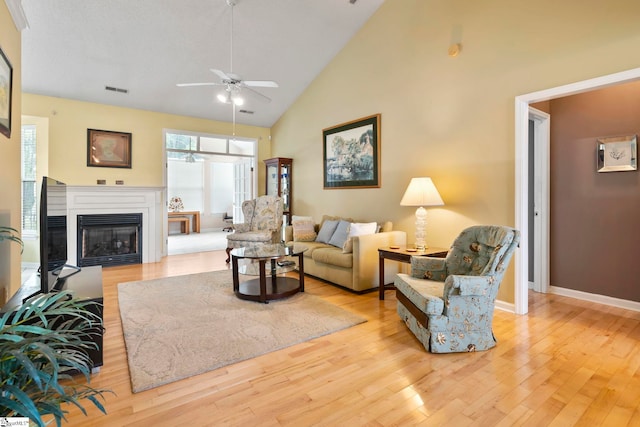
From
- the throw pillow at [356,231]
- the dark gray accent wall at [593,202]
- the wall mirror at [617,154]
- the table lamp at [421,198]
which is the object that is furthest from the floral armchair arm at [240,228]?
the wall mirror at [617,154]

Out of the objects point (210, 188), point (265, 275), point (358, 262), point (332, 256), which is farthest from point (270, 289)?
point (210, 188)

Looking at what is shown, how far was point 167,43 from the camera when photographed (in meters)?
4.48

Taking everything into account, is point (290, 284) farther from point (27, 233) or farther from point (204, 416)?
point (27, 233)

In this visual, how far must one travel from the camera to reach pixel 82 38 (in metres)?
4.15

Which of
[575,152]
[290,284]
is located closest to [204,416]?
[290,284]

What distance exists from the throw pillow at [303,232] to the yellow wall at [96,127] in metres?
3.08

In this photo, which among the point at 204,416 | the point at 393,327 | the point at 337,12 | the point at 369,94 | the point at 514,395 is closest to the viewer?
the point at 204,416

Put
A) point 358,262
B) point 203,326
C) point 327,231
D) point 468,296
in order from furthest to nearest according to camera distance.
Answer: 1. point 327,231
2. point 358,262
3. point 203,326
4. point 468,296

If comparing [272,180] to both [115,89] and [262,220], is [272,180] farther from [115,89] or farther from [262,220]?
[115,89]

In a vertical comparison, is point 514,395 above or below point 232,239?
below

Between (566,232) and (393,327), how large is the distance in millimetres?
2524

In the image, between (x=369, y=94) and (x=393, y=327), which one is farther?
(x=369, y=94)

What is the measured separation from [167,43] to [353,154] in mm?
3088

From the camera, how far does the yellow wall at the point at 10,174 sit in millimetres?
2484
